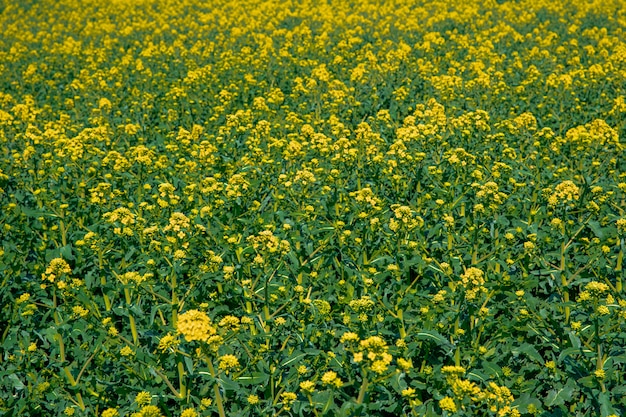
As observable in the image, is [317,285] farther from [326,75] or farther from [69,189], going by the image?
[326,75]

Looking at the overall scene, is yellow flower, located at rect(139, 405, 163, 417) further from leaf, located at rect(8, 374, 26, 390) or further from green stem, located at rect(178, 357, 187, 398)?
leaf, located at rect(8, 374, 26, 390)

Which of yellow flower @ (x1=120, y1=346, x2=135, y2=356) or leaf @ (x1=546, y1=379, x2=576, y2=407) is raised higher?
yellow flower @ (x1=120, y1=346, x2=135, y2=356)

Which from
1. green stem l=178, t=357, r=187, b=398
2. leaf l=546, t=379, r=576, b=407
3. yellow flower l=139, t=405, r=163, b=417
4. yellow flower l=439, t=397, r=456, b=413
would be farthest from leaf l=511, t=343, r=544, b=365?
yellow flower l=139, t=405, r=163, b=417

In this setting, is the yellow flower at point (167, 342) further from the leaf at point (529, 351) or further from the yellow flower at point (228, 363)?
the leaf at point (529, 351)

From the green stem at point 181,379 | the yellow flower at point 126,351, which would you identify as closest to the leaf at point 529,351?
the green stem at point 181,379

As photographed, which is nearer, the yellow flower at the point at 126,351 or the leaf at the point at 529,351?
the yellow flower at the point at 126,351

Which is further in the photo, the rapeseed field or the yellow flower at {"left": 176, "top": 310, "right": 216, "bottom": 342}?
the rapeseed field

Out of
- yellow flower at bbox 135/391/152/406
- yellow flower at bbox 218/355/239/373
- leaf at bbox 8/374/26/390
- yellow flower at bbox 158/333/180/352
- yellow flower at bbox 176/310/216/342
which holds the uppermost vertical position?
yellow flower at bbox 176/310/216/342

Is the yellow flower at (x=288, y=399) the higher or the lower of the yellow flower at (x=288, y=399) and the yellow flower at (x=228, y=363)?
the lower

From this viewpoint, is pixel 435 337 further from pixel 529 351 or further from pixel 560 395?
pixel 560 395

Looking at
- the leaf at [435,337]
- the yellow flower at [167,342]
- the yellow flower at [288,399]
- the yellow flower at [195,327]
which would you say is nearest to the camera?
the yellow flower at [195,327]

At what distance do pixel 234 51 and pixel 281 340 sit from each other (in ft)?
44.1

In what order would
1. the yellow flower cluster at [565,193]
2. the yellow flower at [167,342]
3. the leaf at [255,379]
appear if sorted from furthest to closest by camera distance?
the yellow flower cluster at [565,193] < the leaf at [255,379] < the yellow flower at [167,342]

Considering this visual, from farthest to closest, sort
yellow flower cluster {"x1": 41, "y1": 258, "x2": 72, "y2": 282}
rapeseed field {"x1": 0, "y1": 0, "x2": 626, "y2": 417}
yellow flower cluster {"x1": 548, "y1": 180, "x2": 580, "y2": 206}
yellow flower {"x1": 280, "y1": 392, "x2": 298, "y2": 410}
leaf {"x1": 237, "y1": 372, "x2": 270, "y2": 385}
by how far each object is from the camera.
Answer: yellow flower cluster {"x1": 548, "y1": 180, "x2": 580, "y2": 206}
yellow flower cluster {"x1": 41, "y1": 258, "x2": 72, "y2": 282}
rapeseed field {"x1": 0, "y1": 0, "x2": 626, "y2": 417}
leaf {"x1": 237, "y1": 372, "x2": 270, "y2": 385}
yellow flower {"x1": 280, "y1": 392, "x2": 298, "y2": 410}
